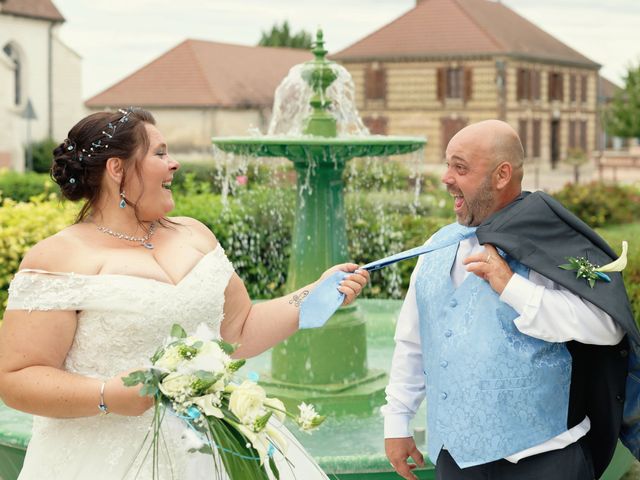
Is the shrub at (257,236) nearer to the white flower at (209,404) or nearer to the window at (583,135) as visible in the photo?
the white flower at (209,404)

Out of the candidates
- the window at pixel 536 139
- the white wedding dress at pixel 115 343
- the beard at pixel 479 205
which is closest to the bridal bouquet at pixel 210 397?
the white wedding dress at pixel 115 343

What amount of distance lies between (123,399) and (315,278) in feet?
13.0

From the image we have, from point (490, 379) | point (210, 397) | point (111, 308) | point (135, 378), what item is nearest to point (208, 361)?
point (210, 397)

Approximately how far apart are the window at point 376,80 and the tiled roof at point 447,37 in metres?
0.50

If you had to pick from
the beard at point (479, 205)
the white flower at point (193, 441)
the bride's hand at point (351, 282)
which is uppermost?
the beard at point (479, 205)

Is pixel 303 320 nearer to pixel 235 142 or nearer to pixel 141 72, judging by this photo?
pixel 235 142

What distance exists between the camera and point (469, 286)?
3486 millimetres

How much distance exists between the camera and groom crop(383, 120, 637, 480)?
131 inches

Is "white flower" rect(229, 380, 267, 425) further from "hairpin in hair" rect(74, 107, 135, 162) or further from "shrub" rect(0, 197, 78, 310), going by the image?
"shrub" rect(0, 197, 78, 310)

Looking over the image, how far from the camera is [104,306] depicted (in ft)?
10.8

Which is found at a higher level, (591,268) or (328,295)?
(591,268)

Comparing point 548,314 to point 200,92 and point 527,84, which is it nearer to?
point 200,92

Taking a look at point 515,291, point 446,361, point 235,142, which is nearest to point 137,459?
point 446,361

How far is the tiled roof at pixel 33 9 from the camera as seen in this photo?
40656 mm
